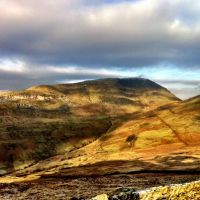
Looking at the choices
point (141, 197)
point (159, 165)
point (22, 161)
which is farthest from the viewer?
point (22, 161)

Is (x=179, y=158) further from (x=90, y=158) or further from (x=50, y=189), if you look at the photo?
(x=50, y=189)

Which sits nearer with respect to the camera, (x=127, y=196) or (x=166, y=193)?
(x=166, y=193)

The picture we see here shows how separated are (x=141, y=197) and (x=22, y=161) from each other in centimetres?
19007

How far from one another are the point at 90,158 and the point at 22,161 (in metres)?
36.6

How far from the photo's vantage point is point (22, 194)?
6662cm

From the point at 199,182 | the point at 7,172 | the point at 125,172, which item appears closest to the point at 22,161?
the point at 7,172

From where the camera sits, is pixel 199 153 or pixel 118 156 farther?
pixel 118 156

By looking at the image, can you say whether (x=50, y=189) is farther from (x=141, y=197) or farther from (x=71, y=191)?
(x=141, y=197)

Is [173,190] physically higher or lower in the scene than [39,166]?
higher

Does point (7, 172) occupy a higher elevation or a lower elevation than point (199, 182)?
lower

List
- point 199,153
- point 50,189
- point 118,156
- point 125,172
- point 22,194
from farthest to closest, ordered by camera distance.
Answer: point 118,156 → point 199,153 → point 125,172 → point 50,189 → point 22,194

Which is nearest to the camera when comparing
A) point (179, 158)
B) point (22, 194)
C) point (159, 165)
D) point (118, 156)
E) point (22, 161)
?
point (22, 194)

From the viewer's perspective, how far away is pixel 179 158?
140625mm

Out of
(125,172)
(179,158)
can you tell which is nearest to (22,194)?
(125,172)
